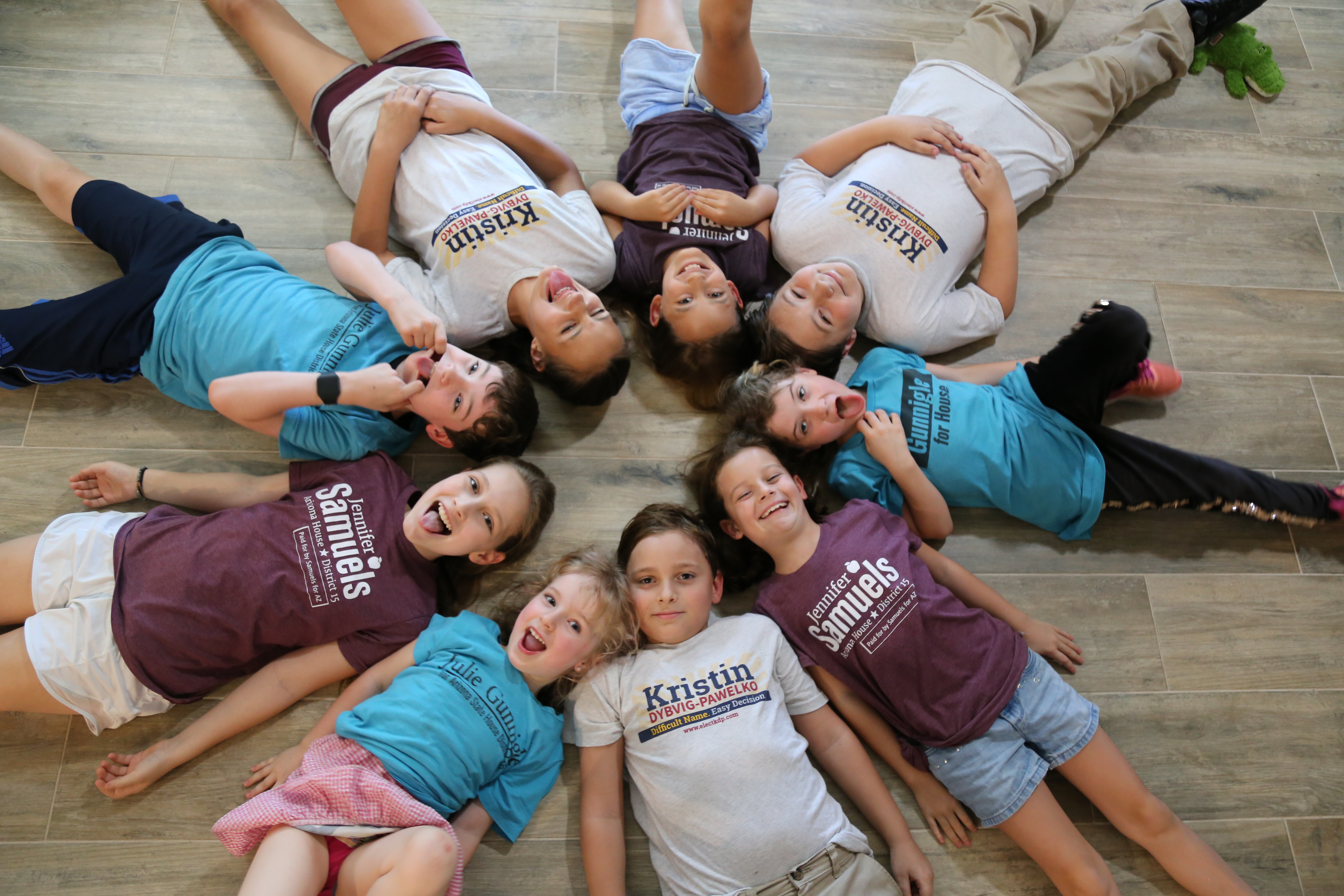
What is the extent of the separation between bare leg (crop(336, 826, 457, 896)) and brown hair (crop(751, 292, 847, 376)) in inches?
40.6

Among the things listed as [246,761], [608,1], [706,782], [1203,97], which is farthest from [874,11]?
[246,761]

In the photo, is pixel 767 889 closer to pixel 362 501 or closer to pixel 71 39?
pixel 362 501

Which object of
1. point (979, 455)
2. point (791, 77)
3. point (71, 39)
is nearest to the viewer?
point (979, 455)

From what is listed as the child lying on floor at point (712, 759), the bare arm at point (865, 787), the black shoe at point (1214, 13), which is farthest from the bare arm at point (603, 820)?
the black shoe at point (1214, 13)

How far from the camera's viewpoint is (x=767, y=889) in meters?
1.33

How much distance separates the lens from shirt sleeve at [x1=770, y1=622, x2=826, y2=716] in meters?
1.47

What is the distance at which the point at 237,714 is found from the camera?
1.43 meters

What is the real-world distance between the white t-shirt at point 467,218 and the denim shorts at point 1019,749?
1.12m

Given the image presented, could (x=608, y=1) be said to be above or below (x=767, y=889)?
above

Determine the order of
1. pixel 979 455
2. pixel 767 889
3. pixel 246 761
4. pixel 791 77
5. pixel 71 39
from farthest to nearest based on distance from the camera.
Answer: pixel 791 77 → pixel 71 39 → pixel 979 455 → pixel 246 761 → pixel 767 889

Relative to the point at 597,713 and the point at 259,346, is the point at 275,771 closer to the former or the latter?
the point at 597,713

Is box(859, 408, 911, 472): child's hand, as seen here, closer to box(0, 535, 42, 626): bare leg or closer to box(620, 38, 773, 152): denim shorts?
box(620, 38, 773, 152): denim shorts

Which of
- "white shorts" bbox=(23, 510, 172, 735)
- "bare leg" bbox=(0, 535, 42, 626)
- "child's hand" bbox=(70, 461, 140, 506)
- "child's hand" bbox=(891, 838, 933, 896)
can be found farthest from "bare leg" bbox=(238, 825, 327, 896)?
"child's hand" bbox=(891, 838, 933, 896)

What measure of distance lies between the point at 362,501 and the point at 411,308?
1.19 ft
